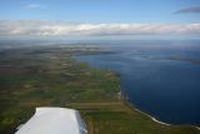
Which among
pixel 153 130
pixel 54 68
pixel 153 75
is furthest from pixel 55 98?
pixel 54 68

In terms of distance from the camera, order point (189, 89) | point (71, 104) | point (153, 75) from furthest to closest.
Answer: point (153, 75) < point (189, 89) < point (71, 104)

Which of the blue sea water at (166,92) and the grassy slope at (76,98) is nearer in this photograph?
the grassy slope at (76,98)

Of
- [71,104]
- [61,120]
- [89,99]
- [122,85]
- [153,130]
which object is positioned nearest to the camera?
[61,120]

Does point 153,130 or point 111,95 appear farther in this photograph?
point 111,95

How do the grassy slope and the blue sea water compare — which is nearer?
the grassy slope

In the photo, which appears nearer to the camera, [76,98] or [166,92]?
[76,98]

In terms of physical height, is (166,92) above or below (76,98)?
above

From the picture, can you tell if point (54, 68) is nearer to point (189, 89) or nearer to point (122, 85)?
point (122, 85)

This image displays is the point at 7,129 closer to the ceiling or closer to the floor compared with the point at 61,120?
closer to the floor
